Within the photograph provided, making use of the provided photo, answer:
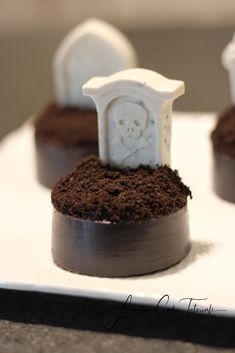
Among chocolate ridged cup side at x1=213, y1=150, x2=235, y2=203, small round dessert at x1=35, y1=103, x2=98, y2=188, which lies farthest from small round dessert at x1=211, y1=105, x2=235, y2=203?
small round dessert at x1=35, y1=103, x2=98, y2=188

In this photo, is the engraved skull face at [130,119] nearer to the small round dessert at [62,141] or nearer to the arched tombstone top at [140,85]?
the arched tombstone top at [140,85]

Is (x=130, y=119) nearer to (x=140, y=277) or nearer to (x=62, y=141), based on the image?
(x=140, y=277)

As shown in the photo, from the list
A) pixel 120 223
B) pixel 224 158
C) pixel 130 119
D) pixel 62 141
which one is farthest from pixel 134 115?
pixel 62 141

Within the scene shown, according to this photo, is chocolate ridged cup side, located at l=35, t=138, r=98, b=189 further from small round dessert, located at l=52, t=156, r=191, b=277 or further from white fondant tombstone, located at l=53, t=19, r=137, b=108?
small round dessert, located at l=52, t=156, r=191, b=277

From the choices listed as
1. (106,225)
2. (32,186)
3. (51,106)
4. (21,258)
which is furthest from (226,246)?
(51,106)

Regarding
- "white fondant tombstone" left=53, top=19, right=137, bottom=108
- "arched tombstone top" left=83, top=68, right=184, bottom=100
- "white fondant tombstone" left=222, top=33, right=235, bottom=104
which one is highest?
"arched tombstone top" left=83, top=68, right=184, bottom=100

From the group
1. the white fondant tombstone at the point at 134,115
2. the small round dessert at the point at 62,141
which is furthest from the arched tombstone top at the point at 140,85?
the small round dessert at the point at 62,141

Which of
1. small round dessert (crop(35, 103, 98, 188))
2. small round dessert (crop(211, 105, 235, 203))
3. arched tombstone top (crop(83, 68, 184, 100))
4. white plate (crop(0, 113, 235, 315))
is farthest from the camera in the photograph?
small round dessert (crop(35, 103, 98, 188))
